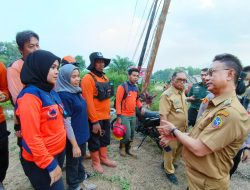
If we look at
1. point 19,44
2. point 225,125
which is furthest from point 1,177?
point 225,125

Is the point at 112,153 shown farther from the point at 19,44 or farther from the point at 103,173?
the point at 19,44

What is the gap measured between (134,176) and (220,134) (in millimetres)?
2432

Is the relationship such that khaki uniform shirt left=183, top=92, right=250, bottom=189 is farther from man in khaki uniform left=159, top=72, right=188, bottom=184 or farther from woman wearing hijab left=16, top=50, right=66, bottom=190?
man in khaki uniform left=159, top=72, right=188, bottom=184

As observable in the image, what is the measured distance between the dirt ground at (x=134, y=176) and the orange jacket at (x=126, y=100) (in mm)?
1022

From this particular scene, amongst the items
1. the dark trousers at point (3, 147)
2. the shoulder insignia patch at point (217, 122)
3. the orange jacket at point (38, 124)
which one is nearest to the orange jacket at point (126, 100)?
the dark trousers at point (3, 147)

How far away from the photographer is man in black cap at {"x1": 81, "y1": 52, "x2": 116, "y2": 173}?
3.22 m

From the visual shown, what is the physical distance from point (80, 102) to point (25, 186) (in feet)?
5.42

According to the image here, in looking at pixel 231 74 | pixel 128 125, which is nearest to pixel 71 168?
pixel 128 125

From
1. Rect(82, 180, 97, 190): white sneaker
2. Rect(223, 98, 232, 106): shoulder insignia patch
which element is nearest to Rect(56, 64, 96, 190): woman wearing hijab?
Rect(82, 180, 97, 190): white sneaker

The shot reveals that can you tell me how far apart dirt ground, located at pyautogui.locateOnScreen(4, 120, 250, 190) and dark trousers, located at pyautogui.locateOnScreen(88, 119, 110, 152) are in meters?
0.46

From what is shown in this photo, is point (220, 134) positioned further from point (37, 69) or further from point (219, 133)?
point (37, 69)

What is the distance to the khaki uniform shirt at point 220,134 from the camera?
1.55m

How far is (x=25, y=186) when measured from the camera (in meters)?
3.05

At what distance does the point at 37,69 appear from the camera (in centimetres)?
171
